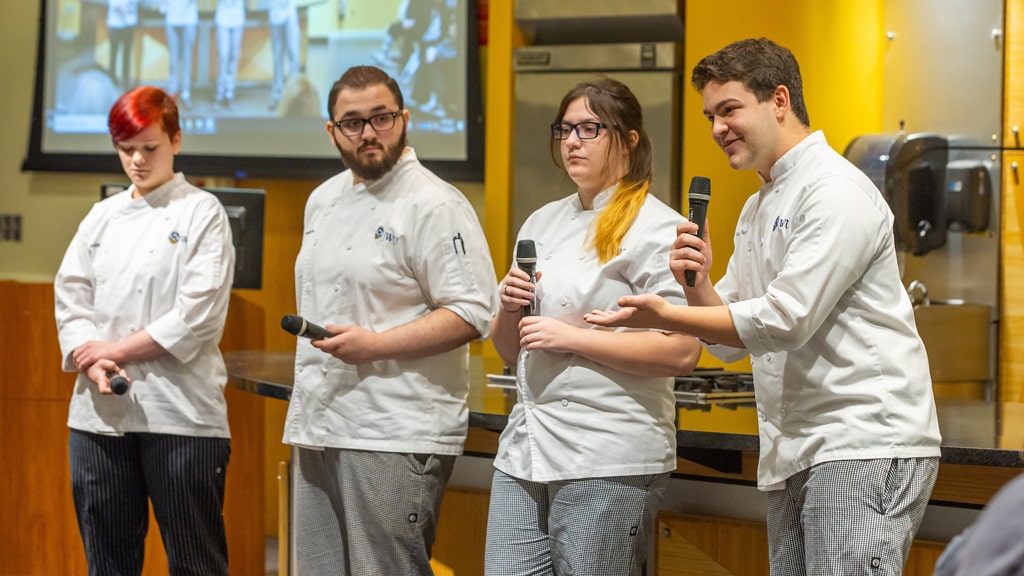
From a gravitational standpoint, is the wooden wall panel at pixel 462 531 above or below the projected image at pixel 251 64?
below

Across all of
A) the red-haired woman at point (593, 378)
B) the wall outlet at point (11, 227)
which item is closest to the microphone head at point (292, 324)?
the red-haired woman at point (593, 378)

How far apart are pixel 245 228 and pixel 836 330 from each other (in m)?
2.86

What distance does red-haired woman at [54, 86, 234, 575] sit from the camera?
8.52 ft

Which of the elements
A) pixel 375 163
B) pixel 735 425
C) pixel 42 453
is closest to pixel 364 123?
pixel 375 163

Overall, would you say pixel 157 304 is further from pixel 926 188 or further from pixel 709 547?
pixel 926 188

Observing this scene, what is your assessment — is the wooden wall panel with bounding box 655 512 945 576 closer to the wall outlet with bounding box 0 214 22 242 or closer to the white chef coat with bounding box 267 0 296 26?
the white chef coat with bounding box 267 0 296 26

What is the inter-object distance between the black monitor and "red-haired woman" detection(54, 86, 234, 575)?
131 cm

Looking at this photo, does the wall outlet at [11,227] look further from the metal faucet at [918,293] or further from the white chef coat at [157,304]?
the metal faucet at [918,293]

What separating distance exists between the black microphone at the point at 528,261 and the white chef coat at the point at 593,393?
4cm

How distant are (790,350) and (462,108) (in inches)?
140

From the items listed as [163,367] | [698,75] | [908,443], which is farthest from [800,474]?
[163,367]

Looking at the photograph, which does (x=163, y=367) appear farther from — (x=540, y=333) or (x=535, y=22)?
(x=535, y=22)

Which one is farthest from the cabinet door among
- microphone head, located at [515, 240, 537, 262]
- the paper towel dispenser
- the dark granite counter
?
microphone head, located at [515, 240, 537, 262]

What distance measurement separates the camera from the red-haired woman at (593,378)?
1.92m
